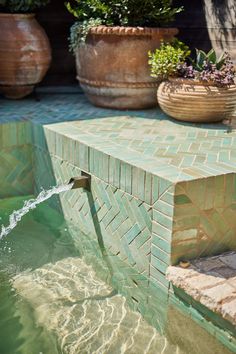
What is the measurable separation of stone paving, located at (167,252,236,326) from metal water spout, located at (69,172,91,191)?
0.84m

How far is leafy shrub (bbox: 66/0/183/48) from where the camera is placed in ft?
12.6

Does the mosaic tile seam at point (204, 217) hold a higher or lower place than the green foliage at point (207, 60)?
lower

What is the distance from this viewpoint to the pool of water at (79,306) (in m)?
2.19

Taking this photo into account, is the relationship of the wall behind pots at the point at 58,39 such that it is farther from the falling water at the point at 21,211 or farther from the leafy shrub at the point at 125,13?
the falling water at the point at 21,211

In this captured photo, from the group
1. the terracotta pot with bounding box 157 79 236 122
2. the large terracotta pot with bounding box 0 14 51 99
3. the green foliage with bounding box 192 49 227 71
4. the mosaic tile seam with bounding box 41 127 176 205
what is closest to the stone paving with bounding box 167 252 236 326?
the mosaic tile seam with bounding box 41 127 176 205

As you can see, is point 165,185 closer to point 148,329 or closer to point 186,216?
point 186,216

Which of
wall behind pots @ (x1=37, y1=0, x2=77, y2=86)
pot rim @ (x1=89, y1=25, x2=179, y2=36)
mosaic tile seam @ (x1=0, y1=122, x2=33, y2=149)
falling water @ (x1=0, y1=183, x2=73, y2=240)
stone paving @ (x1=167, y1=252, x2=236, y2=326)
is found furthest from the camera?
wall behind pots @ (x1=37, y1=0, x2=77, y2=86)

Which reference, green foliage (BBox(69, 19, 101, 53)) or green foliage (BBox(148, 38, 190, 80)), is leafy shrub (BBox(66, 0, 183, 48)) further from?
green foliage (BBox(148, 38, 190, 80))

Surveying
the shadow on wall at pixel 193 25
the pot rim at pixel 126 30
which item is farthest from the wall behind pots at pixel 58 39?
the pot rim at pixel 126 30

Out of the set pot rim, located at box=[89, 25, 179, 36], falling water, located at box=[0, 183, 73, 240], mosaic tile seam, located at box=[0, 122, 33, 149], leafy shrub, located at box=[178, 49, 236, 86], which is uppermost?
pot rim, located at box=[89, 25, 179, 36]

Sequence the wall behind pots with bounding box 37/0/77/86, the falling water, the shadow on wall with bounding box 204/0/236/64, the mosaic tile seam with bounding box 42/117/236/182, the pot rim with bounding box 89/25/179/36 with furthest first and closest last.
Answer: the wall behind pots with bounding box 37/0/77/86 → the shadow on wall with bounding box 204/0/236/64 → the pot rim with bounding box 89/25/179/36 → the falling water → the mosaic tile seam with bounding box 42/117/236/182

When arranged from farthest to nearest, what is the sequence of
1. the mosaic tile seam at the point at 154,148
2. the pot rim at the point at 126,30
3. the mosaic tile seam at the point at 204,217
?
1. the pot rim at the point at 126,30
2. the mosaic tile seam at the point at 154,148
3. the mosaic tile seam at the point at 204,217

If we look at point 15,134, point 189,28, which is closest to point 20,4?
point 15,134

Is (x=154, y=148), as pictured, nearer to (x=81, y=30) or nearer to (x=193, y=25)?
(x=81, y=30)
